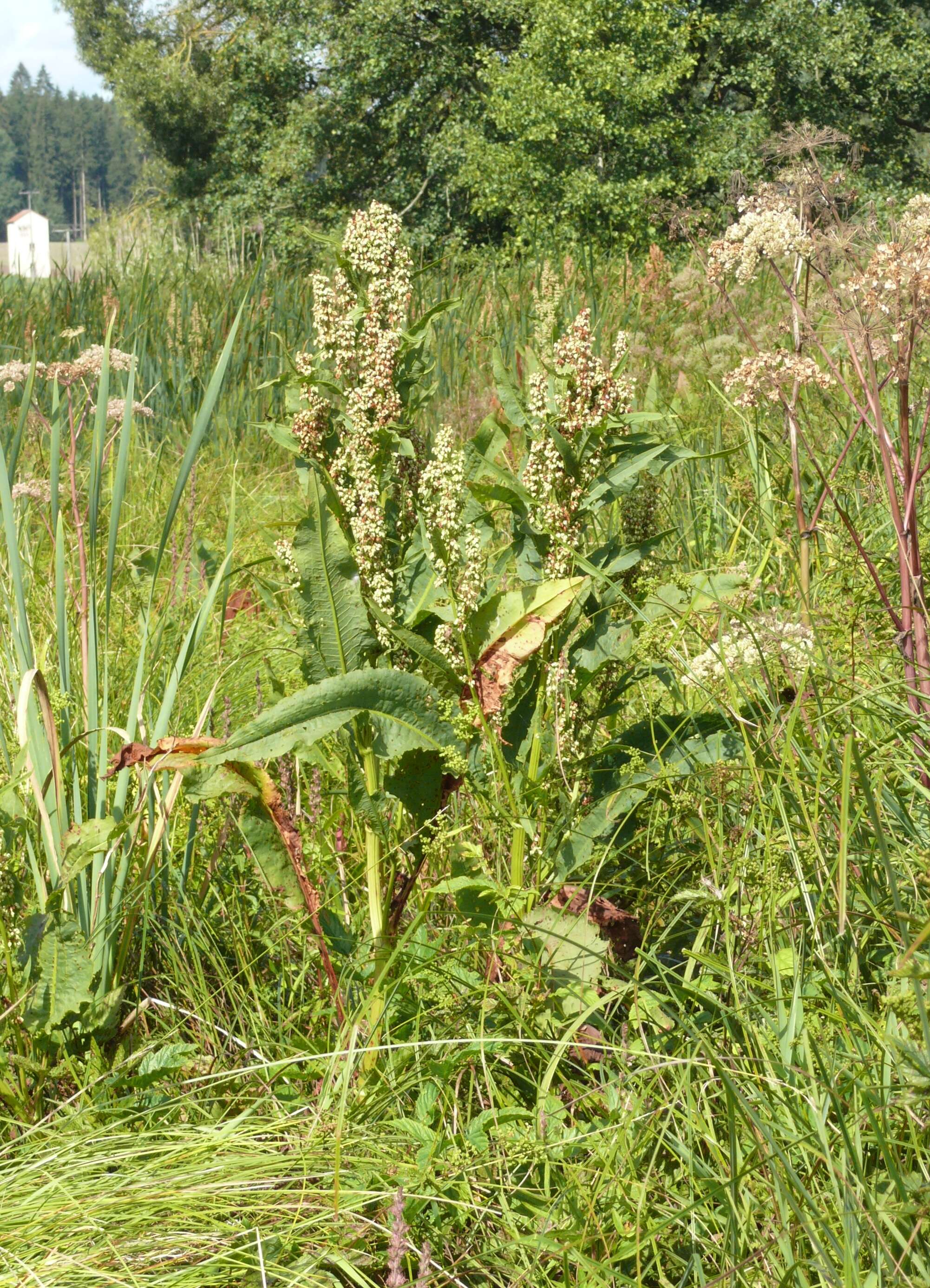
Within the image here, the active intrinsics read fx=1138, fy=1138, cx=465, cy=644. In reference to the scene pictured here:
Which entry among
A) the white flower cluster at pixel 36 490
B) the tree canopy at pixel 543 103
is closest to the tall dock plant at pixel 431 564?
the white flower cluster at pixel 36 490

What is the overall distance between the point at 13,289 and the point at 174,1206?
22.2 ft

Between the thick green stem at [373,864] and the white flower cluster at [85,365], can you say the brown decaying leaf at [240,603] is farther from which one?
the thick green stem at [373,864]

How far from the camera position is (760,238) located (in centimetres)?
235

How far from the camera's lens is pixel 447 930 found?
1794mm

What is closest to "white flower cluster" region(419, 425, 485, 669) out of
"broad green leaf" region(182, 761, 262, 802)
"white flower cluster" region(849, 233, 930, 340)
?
"broad green leaf" region(182, 761, 262, 802)

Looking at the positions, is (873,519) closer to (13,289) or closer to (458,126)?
(13,289)

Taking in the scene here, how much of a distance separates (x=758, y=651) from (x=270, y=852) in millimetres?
788

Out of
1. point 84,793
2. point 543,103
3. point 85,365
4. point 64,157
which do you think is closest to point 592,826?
point 84,793

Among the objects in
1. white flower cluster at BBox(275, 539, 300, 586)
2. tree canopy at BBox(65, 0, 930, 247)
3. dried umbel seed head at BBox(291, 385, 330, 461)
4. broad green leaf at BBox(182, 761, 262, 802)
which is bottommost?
broad green leaf at BBox(182, 761, 262, 802)

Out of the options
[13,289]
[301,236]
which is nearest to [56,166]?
[301,236]

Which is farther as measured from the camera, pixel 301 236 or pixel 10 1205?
pixel 301 236

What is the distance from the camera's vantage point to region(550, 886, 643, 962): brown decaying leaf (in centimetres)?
169

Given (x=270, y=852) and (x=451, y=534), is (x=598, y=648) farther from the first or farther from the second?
(x=270, y=852)

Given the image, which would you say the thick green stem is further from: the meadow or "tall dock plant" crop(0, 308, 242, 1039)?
"tall dock plant" crop(0, 308, 242, 1039)
